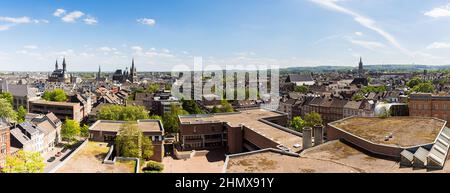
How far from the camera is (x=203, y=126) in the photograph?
131 ft

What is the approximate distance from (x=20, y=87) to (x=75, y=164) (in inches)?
2363

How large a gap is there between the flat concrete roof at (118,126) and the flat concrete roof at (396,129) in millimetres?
18617

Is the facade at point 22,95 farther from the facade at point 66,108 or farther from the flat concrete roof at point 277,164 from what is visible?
the flat concrete roof at point 277,164

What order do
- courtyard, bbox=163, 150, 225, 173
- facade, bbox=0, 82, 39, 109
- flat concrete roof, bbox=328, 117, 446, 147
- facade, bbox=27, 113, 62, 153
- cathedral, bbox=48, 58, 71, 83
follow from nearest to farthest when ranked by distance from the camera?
flat concrete roof, bbox=328, 117, 446, 147 → courtyard, bbox=163, 150, 225, 173 → facade, bbox=27, 113, 62, 153 → facade, bbox=0, 82, 39, 109 → cathedral, bbox=48, 58, 71, 83

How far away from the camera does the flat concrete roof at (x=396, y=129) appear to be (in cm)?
2070

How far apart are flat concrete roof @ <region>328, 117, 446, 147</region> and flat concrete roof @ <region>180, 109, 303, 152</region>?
4209 millimetres

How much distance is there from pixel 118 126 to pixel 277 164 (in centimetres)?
2541

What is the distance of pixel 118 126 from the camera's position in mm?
37719

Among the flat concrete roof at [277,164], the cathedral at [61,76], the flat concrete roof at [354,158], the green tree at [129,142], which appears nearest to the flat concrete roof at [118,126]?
the green tree at [129,142]

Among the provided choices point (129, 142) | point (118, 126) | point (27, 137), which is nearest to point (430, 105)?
point (129, 142)

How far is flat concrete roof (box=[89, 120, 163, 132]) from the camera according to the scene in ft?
117

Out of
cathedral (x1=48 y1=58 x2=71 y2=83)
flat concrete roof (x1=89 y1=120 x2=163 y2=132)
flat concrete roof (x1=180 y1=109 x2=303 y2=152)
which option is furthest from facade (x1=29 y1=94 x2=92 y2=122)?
cathedral (x1=48 y1=58 x2=71 y2=83)

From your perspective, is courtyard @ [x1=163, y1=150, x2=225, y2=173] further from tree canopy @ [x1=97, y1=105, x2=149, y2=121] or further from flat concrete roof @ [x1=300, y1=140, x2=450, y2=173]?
tree canopy @ [x1=97, y1=105, x2=149, y2=121]
